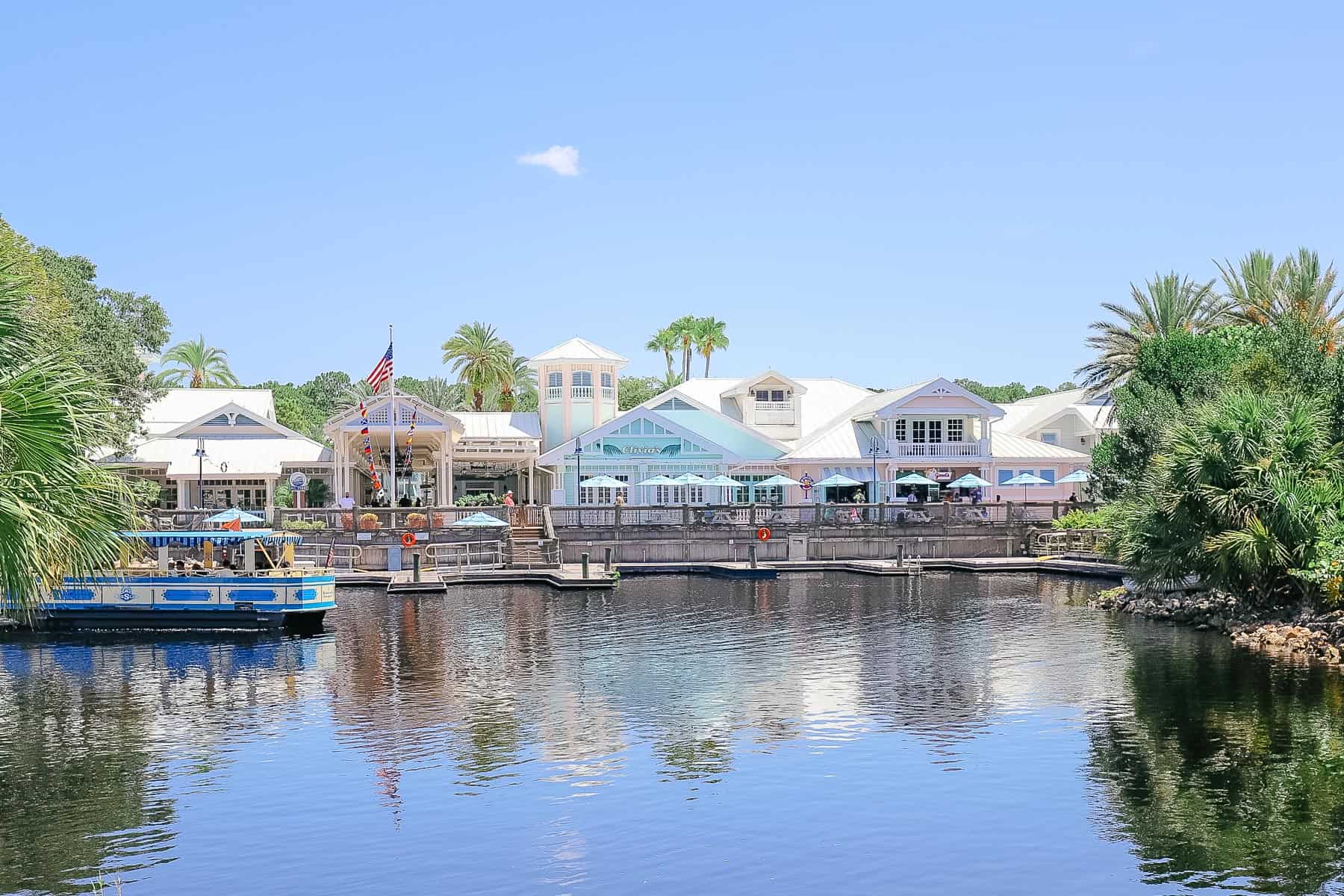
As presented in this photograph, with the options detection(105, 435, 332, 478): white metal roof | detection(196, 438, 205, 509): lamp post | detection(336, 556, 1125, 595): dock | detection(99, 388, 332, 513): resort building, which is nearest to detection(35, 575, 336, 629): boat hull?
detection(336, 556, 1125, 595): dock

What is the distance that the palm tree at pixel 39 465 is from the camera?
1388cm

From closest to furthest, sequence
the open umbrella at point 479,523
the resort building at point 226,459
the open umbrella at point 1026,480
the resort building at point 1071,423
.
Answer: the open umbrella at point 479,523
the resort building at point 226,459
the open umbrella at point 1026,480
the resort building at point 1071,423

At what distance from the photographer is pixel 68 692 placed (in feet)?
98.6

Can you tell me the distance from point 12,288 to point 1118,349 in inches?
2825

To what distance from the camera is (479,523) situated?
5803cm

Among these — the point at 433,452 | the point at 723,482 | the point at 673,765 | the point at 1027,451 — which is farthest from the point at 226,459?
the point at 673,765

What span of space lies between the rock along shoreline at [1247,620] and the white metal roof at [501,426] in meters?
38.9

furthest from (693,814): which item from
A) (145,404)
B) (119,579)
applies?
(145,404)

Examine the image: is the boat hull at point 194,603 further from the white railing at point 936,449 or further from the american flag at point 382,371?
the white railing at point 936,449

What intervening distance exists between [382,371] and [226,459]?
641 inches

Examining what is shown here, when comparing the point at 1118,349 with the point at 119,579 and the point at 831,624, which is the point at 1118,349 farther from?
the point at 119,579

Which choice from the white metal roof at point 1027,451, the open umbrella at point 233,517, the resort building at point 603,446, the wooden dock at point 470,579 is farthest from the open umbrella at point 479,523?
the white metal roof at point 1027,451

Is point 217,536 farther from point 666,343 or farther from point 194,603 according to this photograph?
point 666,343

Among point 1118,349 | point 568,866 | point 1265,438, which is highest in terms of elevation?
point 1118,349
